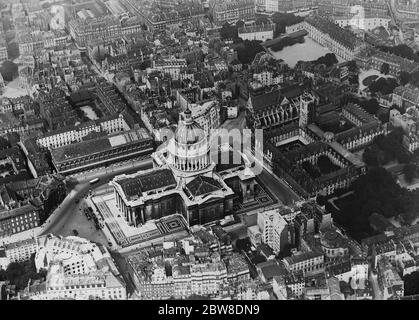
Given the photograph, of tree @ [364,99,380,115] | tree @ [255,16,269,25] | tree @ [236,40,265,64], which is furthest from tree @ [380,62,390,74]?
tree @ [255,16,269,25]

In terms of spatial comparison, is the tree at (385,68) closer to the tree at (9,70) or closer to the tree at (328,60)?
the tree at (328,60)

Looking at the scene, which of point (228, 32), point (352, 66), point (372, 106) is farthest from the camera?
point (228, 32)

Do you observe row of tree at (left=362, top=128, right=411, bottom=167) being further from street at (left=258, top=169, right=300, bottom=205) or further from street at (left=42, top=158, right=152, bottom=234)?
street at (left=42, top=158, right=152, bottom=234)

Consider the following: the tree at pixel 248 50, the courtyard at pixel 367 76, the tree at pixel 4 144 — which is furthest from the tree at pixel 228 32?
the tree at pixel 4 144

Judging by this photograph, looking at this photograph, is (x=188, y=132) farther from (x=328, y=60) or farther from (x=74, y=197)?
(x=328, y=60)

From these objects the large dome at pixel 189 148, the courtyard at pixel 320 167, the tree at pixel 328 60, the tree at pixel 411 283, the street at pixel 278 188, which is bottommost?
the street at pixel 278 188

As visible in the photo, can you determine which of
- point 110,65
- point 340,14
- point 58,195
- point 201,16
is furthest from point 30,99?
point 340,14

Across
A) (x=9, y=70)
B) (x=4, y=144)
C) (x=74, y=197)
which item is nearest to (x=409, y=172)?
(x=74, y=197)
